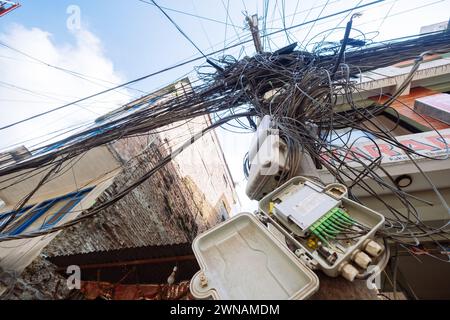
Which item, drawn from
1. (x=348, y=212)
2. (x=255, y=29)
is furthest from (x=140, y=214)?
(x=255, y=29)

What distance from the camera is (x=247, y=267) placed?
97cm

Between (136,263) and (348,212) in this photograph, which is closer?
(348,212)

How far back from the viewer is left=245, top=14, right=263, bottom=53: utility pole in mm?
3957

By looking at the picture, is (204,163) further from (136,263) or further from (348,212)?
(348,212)

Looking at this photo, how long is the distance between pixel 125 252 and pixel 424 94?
5.40m

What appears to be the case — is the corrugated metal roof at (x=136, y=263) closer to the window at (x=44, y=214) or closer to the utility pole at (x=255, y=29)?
the window at (x=44, y=214)

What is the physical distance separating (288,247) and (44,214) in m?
4.09

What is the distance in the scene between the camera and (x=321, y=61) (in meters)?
2.69

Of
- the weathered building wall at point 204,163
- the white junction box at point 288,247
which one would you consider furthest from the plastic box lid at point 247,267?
the weathered building wall at point 204,163

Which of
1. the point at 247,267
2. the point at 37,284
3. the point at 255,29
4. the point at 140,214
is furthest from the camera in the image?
the point at 255,29

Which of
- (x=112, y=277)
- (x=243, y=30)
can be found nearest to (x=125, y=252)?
(x=112, y=277)

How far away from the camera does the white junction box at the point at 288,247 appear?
33.0 inches

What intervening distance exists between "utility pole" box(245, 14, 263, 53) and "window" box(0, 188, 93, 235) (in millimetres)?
4192
